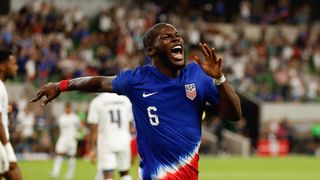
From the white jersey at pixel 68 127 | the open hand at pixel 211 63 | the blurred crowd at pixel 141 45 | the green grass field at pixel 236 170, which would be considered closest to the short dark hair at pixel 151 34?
the open hand at pixel 211 63

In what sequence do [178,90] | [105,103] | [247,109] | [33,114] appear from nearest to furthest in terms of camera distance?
1. [178,90]
2. [105,103]
3. [33,114]
4. [247,109]

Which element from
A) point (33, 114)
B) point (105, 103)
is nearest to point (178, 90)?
point (105, 103)

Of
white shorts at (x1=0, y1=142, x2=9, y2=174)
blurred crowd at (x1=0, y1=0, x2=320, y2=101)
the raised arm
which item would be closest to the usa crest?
the raised arm

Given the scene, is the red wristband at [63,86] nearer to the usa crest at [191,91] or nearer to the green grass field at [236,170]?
the usa crest at [191,91]

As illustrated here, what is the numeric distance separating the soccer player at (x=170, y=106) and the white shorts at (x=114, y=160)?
267 inches

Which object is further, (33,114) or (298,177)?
(33,114)

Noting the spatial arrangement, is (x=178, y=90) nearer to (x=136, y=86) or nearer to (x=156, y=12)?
(x=136, y=86)

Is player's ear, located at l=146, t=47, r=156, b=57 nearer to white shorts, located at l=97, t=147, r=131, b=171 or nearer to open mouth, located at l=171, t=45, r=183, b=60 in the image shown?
open mouth, located at l=171, t=45, r=183, b=60

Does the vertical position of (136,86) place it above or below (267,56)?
above

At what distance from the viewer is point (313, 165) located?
28750 millimetres

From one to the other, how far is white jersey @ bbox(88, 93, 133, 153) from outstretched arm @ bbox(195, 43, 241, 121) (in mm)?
7330

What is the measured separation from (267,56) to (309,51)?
241 centimetres

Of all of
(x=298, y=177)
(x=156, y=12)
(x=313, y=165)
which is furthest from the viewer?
(x=156, y=12)

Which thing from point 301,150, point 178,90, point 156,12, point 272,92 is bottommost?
point 301,150
